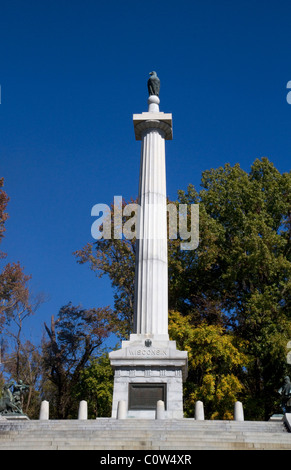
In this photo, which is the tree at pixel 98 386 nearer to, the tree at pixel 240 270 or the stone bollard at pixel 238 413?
the tree at pixel 240 270

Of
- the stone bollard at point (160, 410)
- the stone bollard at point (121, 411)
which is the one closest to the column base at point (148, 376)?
the stone bollard at point (121, 411)

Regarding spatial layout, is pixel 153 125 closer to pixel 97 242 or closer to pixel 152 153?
pixel 152 153

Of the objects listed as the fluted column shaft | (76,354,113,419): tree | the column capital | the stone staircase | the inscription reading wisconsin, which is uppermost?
the column capital

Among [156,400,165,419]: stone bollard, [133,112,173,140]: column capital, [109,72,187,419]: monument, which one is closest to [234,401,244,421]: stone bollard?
[109,72,187,419]: monument

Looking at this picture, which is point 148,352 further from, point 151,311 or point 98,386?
point 98,386

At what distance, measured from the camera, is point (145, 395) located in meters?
21.5

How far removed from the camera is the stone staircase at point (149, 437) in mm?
14461

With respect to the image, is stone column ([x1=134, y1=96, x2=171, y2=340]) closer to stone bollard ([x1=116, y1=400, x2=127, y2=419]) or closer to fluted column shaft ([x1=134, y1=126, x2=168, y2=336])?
fluted column shaft ([x1=134, y1=126, x2=168, y2=336])

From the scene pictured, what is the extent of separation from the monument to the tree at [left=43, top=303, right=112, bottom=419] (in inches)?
614

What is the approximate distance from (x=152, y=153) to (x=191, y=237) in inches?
443

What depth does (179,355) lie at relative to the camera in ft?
71.7

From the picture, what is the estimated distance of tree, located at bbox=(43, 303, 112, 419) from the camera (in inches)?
1583

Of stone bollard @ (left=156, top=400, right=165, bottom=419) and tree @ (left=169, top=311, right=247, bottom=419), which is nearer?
stone bollard @ (left=156, top=400, right=165, bottom=419)

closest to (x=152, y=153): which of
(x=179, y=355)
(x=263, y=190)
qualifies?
(x=179, y=355)
